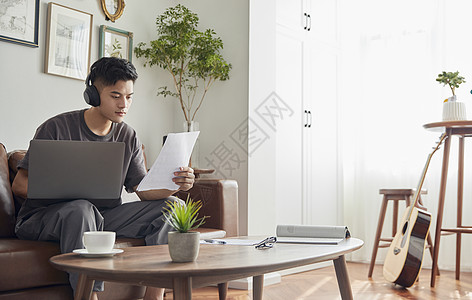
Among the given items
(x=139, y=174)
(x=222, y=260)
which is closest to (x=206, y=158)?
(x=139, y=174)

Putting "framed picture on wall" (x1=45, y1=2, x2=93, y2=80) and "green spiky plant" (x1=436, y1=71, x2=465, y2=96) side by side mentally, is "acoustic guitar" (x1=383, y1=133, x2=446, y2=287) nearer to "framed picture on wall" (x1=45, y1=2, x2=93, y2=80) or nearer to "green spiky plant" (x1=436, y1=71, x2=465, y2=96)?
"green spiky plant" (x1=436, y1=71, x2=465, y2=96)

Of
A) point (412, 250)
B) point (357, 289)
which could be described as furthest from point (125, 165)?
point (412, 250)

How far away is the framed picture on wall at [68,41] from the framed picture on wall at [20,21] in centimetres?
9

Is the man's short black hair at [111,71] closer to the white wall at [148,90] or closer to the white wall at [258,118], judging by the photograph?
the white wall at [148,90]

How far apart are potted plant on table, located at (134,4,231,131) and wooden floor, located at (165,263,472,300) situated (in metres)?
1.11

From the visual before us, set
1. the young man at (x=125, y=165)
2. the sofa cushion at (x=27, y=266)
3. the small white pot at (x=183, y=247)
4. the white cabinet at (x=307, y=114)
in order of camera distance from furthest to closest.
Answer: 1. the white cabinet at (x=307, y=114)
2. the young man at (x=125, y=165)
3. the sofa cushion at (x=27, y=266)
4. the small white pot at (x=183, y=247)

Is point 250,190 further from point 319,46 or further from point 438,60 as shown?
point 438,60

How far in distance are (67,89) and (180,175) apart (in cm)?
135

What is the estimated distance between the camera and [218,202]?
2861mm

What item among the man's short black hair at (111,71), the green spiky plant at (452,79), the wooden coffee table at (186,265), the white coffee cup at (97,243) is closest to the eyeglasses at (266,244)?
the wooden coffee table at (186,265)

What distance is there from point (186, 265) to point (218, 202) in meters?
1.65

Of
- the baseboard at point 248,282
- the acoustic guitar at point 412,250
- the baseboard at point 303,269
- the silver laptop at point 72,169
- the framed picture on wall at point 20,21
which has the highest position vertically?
the framed picture on wall at point 20,21

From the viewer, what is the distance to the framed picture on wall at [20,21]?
2.71 metres

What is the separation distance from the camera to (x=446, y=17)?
13.6ft
